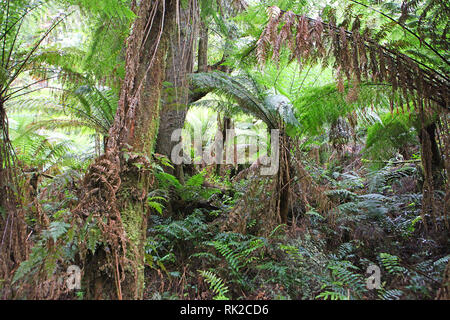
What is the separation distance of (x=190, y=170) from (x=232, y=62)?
192 centimetres

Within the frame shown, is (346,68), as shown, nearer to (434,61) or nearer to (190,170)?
(434,61)

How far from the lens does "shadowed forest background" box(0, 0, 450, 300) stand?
1.67 meters

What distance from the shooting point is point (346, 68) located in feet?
7.43

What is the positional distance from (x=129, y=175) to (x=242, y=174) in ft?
5.96

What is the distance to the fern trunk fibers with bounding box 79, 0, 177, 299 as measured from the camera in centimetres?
157

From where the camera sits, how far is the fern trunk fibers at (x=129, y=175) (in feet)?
5.16

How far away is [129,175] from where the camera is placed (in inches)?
71.6

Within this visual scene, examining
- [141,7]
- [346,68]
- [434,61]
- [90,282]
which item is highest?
[141,7]

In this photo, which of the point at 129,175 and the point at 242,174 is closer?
the point at 129,175

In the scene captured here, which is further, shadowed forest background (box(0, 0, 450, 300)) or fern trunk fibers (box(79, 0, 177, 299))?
shadowed forest background (box(0, 0, 450, 300))

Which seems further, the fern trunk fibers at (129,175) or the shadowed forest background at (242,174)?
the shadowed forest background at (242,174)

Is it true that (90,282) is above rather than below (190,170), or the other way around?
below

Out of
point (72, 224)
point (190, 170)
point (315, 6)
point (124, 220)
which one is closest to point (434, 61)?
point (315, 6)
